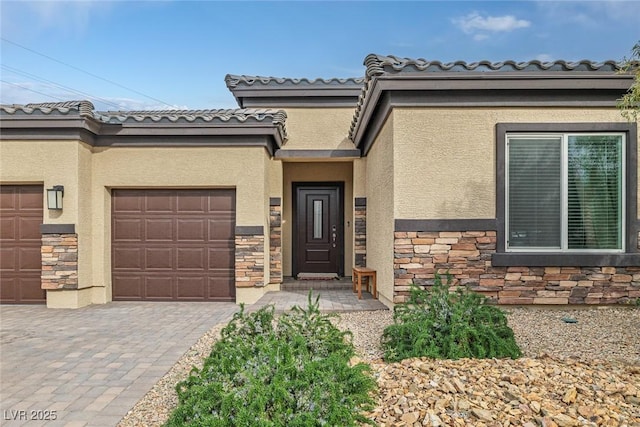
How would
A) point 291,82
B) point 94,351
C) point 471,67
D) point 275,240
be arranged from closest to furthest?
1. point 94,351
2. point 471,67
3. point 275,240
4. point 291,82

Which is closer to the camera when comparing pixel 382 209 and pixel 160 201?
pixel 382 209

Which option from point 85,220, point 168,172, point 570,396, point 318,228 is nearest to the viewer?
point 570,396

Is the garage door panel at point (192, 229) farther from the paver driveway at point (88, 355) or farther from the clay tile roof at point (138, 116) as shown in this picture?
the clay tile roof at point (138, 116)

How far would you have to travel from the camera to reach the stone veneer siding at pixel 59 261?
24.9 ft

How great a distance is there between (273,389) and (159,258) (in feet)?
20.7

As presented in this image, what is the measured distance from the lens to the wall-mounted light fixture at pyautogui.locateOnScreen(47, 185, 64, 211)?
753 centimetres

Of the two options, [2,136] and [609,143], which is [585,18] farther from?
[2,136]

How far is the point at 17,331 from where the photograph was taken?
5.92m

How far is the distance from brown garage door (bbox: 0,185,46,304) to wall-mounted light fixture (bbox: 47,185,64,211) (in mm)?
579

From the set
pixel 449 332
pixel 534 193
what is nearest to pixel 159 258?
pixel 449 332

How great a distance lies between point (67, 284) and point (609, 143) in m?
9.64

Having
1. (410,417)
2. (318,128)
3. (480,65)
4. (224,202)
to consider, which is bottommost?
(410,417)

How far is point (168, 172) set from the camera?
815cm

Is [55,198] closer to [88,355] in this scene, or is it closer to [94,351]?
[94,351]
